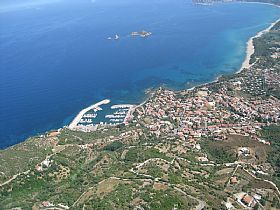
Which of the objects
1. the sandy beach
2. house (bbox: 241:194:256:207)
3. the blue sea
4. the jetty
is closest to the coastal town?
house (bbox: 241:194:256:207)

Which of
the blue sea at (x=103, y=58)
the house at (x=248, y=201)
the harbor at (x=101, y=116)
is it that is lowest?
the harbor at (x=101, y=116)

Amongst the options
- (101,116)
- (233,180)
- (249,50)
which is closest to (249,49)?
(249,50)

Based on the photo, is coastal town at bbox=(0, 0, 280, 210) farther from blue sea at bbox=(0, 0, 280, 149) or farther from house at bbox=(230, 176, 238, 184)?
blue sea at bbox=(0, 0, 280, 149)

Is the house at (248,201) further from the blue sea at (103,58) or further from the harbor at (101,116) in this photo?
the blue sea at (103,58)

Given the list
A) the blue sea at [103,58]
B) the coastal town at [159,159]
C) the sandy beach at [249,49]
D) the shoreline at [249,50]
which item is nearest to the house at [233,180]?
the coastal town at [159,159]

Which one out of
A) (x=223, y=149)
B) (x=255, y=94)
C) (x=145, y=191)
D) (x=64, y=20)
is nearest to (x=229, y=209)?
(x=145, y=191)

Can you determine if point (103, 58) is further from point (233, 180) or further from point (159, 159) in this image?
point (233, 180)

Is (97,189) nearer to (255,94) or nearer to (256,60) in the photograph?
(255,94)
